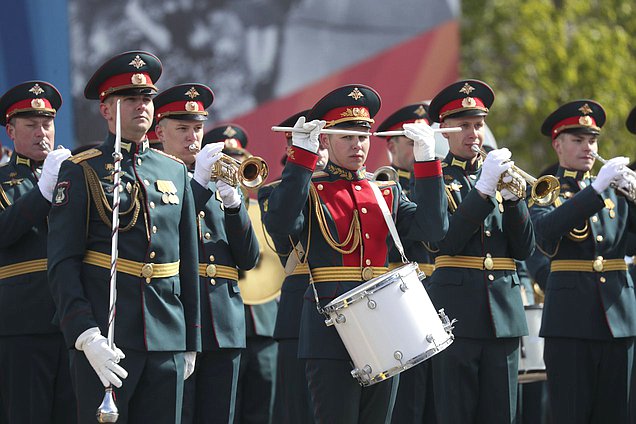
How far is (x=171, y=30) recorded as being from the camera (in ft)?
55.2

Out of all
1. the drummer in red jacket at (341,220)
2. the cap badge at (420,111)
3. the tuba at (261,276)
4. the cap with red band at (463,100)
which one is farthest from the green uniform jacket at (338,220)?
the cap badge at (420,111)

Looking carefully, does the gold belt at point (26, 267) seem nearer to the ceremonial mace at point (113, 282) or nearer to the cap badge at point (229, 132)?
the ceremonial mace at point (113, 282)

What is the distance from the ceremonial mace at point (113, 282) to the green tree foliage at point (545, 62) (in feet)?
58.5

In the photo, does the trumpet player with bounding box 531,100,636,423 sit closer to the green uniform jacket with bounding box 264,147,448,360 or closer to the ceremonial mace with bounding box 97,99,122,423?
the green uniform jacket with bounding box 264,147,448,360

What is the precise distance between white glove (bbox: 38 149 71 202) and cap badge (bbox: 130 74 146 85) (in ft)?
3.77

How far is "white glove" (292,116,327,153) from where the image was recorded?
6.86 m

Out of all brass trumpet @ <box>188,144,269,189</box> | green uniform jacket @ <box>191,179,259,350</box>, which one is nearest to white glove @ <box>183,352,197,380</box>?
brass trumpet @ <box>188,144,269,189</box>

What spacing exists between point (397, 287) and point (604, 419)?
291 cm

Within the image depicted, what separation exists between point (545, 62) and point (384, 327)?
1822 centimetres

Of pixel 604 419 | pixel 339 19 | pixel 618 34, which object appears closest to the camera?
pixel 604 419

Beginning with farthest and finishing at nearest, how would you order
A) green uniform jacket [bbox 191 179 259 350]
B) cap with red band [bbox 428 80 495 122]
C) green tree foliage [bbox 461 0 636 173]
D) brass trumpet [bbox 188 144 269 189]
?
green tree foliage [bbox 461 0 636 173] < cap with red band [bbox 428 80 495 122] < green uniform jacket [bbox 191 179 259 350] < brass trumpet [bbox 188 144 269 189]

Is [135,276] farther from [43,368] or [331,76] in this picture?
[331,76]

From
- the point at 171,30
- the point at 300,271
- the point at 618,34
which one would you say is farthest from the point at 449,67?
the point at 300,271

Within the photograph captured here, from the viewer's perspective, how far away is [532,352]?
31.7 ft
